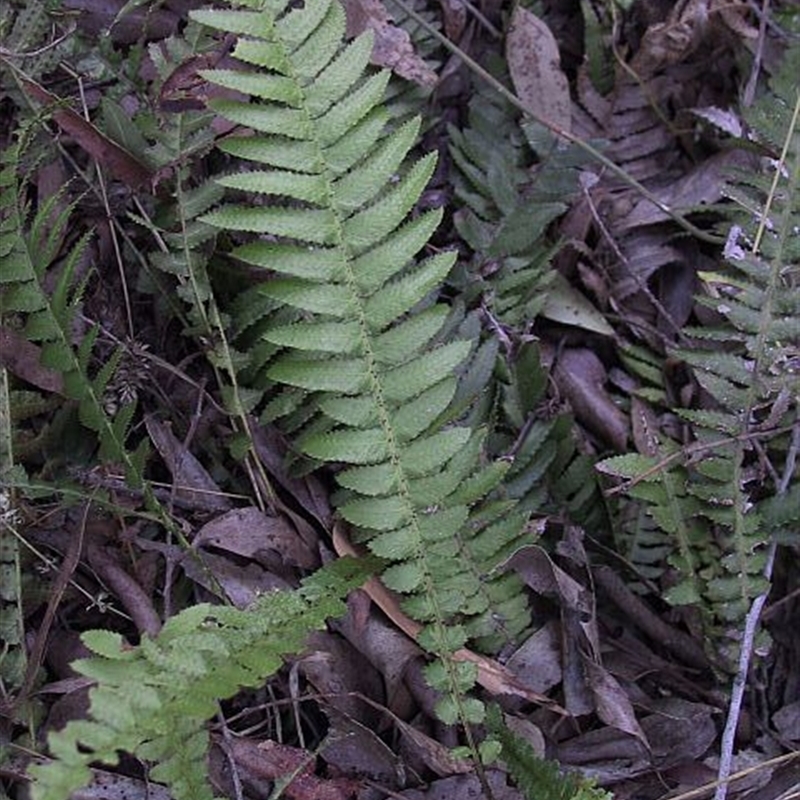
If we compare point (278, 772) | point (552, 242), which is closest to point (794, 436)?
point (552, 242)

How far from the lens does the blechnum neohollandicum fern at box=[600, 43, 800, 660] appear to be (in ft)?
5.94

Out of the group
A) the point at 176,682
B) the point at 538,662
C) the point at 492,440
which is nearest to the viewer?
the point at 176,682

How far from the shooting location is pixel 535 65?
2.18m

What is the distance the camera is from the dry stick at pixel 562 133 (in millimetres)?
1977

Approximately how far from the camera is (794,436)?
1.90m

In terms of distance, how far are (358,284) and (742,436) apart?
0.68 meters

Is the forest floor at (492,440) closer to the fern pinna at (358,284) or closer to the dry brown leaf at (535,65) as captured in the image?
the dry brown leaf at (535,65)

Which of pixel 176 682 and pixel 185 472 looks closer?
pixel 176 682

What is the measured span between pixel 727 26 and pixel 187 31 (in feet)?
3.36

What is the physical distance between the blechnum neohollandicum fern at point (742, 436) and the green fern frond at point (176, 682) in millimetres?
601

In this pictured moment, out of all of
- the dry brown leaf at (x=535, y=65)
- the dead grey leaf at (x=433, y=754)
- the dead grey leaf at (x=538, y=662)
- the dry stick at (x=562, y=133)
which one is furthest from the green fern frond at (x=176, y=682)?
the dry brown leaf at (x=535, y=65)

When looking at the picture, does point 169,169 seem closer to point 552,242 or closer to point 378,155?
point 378,155

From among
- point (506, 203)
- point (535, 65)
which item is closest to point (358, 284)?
point (506, 203)

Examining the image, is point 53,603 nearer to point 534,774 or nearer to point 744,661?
point 534,774
